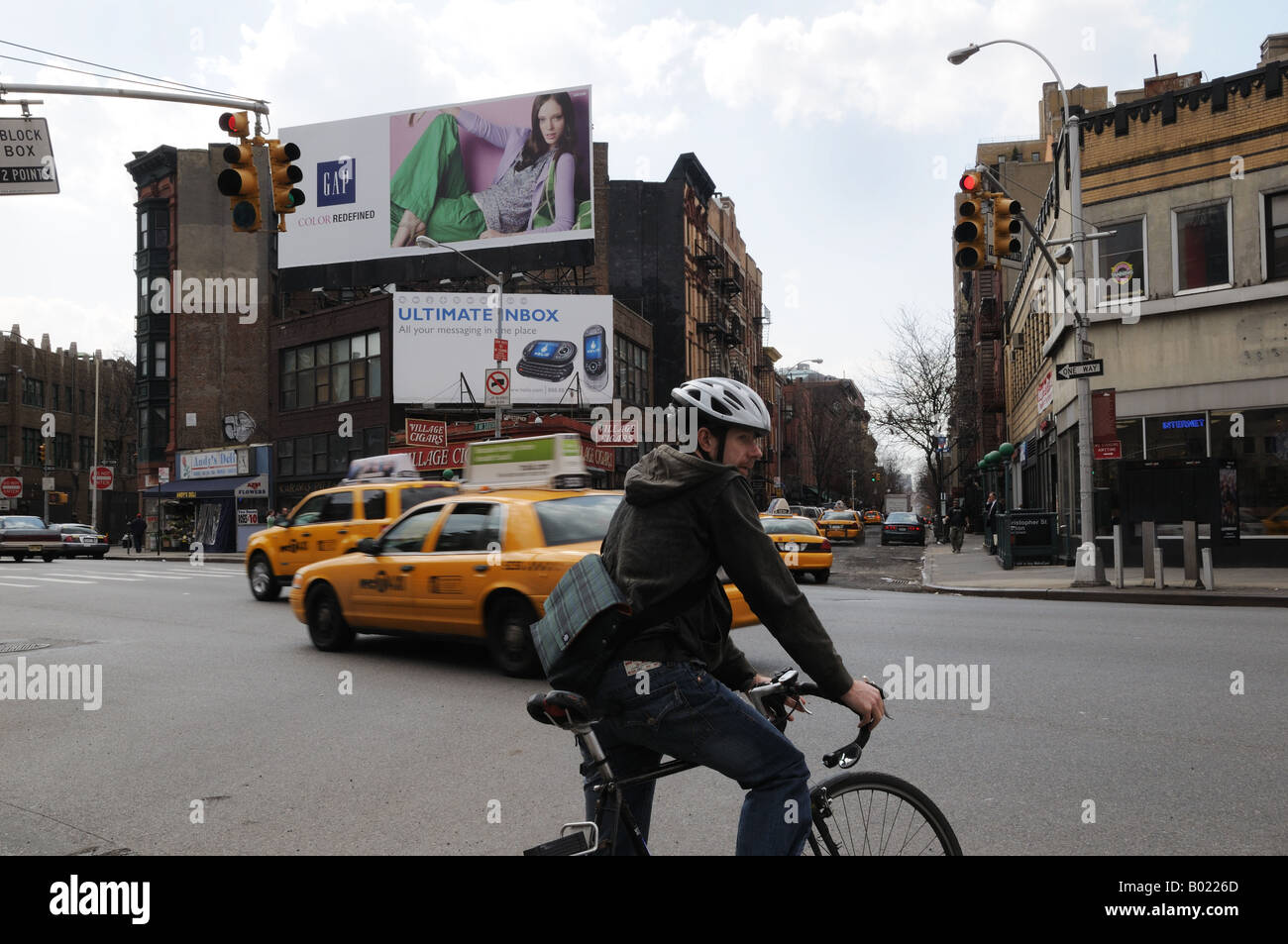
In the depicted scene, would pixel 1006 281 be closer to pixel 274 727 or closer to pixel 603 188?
pixel 603 188

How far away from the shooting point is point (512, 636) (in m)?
9.41

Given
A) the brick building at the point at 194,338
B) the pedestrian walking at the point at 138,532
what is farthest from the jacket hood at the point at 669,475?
the pedestrian walking at the point at 138,532

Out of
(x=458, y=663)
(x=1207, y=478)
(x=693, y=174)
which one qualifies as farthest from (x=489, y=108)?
(x=458, y=663)

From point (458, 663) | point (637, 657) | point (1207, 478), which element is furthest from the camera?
point (1207, 478)

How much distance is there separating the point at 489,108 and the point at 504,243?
5994mm

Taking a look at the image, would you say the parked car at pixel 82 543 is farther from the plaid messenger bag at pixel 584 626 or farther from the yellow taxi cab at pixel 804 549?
the plaid messenger bag at pixel 584 626

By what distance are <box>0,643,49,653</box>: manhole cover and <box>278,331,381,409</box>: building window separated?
29.8 meters


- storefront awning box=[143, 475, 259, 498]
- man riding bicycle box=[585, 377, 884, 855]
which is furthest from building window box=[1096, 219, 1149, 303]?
storefront awning box=[143, 475, 259, 498]

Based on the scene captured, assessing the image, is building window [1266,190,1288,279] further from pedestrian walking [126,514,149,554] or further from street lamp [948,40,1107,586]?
pedestrian walking [126,514,149,554]

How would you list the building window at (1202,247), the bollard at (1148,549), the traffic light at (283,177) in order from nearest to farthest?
A: the traffic light at (283,177), the bollard at (1148,549), the building window at (1202,247)

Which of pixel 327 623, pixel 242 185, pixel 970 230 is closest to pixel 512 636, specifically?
pixel 327 623

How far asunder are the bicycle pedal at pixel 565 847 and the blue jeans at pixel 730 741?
0.35 meters

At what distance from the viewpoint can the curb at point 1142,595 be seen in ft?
52.5
